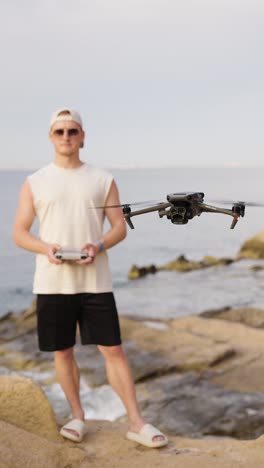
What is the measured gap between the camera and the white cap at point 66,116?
3756 millimetres

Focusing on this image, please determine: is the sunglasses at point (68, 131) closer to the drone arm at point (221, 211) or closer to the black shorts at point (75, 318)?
the black shorts at point (75, 318)

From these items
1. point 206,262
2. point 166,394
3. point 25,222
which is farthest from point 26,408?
point 206,262

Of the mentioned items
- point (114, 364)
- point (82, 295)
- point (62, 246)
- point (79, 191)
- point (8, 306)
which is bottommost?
point (8, 306)

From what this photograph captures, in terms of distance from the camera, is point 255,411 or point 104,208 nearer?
point 104,208

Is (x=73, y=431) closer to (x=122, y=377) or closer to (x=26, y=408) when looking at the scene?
(x=26, y=408)

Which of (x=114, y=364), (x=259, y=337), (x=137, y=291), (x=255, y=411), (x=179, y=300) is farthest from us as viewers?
(x=137, y=291)

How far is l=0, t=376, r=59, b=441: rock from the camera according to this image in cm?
447

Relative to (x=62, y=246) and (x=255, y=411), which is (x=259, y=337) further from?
(x=62, y=246)

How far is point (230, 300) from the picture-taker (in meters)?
13.1

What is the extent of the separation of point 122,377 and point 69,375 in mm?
359

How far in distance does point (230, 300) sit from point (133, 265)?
15.5ft

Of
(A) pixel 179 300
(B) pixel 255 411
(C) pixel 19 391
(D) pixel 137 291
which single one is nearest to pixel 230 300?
A: (A) pixel 179 300

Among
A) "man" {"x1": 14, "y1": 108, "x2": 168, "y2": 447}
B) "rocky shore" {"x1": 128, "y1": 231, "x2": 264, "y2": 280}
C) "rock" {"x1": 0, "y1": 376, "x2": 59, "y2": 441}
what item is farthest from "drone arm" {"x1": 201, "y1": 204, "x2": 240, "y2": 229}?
"rocky shore" {"x1": 128, "y1": 231, "x2": 264, "y2": 280}

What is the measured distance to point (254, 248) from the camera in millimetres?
18141
